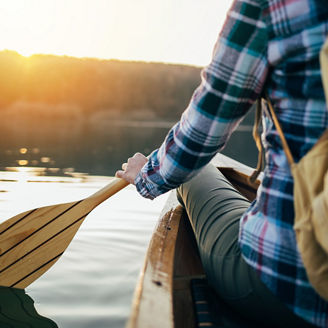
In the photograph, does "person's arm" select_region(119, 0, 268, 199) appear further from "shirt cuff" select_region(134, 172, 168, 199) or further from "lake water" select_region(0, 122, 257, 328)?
"lake water" select_region(0, 122, 257, 328)

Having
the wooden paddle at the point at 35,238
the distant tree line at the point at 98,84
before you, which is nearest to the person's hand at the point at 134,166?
the wooden paddle at the point at 35,238

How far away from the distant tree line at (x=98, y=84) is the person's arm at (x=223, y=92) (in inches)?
1260

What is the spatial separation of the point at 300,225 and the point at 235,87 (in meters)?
0.27

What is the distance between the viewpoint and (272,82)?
31.6 inches

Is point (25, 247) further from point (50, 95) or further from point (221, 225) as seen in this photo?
point (50, 95)

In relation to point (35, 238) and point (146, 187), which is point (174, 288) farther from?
point (35, 238)

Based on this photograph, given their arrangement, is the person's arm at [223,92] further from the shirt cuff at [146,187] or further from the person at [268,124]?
the shirt cuff at [146,187]

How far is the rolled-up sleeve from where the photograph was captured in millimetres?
769

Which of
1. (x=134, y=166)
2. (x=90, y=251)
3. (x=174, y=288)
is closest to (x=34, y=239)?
(x=90, y=251)

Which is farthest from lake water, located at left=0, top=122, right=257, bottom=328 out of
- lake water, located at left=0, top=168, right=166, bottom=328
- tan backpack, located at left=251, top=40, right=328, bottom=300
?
tan backpack, located at left=251, top=40, right=328, bottom=300

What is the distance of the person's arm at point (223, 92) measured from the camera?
769 millimetres

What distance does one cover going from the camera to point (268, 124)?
2.76 ft

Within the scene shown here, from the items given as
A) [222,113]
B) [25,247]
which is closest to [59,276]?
[25,247]

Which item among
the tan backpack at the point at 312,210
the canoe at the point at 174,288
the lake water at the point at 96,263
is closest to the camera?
the tan backpack at the point at 312,210
